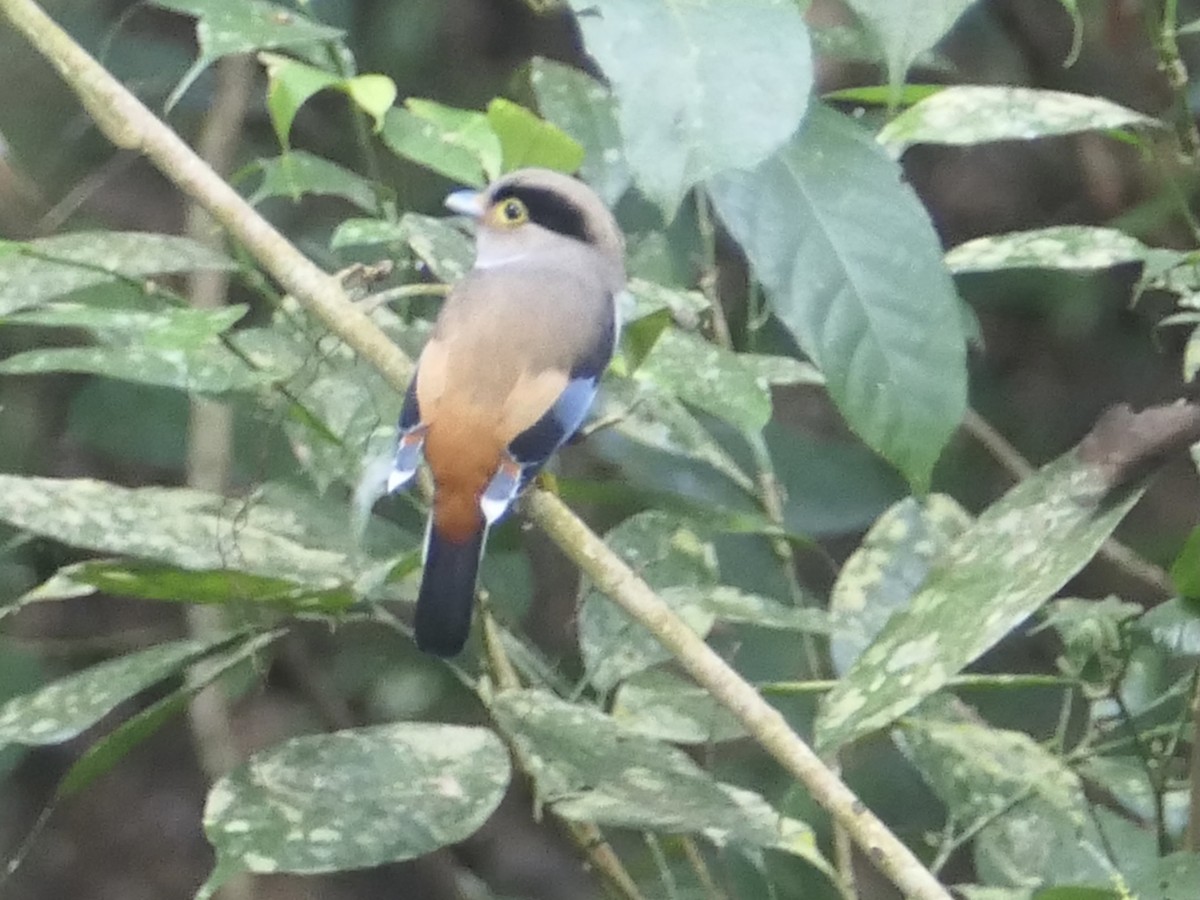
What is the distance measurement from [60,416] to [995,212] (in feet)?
5.08

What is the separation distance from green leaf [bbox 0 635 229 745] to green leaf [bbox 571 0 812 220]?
19.2 inches

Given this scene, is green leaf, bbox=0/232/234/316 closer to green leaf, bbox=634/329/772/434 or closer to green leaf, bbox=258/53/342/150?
green leaf, bbox=258/53/342/150

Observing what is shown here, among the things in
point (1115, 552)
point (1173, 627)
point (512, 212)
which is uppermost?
point (512, 212)

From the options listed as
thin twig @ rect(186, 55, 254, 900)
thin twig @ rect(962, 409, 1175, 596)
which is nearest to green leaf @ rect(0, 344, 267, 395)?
thin twig @ rect(186, 55, 254, 900)

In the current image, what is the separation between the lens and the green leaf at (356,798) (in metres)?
0.91

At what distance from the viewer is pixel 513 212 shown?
1325 mm

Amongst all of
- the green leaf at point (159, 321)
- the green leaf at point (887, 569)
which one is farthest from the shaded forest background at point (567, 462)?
the green leaf at point (159, 321)

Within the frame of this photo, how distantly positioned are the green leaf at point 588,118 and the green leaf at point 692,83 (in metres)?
0.37

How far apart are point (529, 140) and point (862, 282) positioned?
256 mm

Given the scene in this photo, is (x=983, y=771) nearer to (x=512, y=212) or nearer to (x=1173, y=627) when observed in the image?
(x=1173, y=627)

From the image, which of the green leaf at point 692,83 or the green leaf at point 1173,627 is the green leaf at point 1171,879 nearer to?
the green leaf at point 1173,627

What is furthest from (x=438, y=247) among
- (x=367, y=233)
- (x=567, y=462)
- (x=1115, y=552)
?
(x=567, y=462)

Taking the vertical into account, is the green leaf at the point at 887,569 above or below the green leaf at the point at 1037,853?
above

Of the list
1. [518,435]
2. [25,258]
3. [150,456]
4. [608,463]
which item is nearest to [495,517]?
[518,435]
